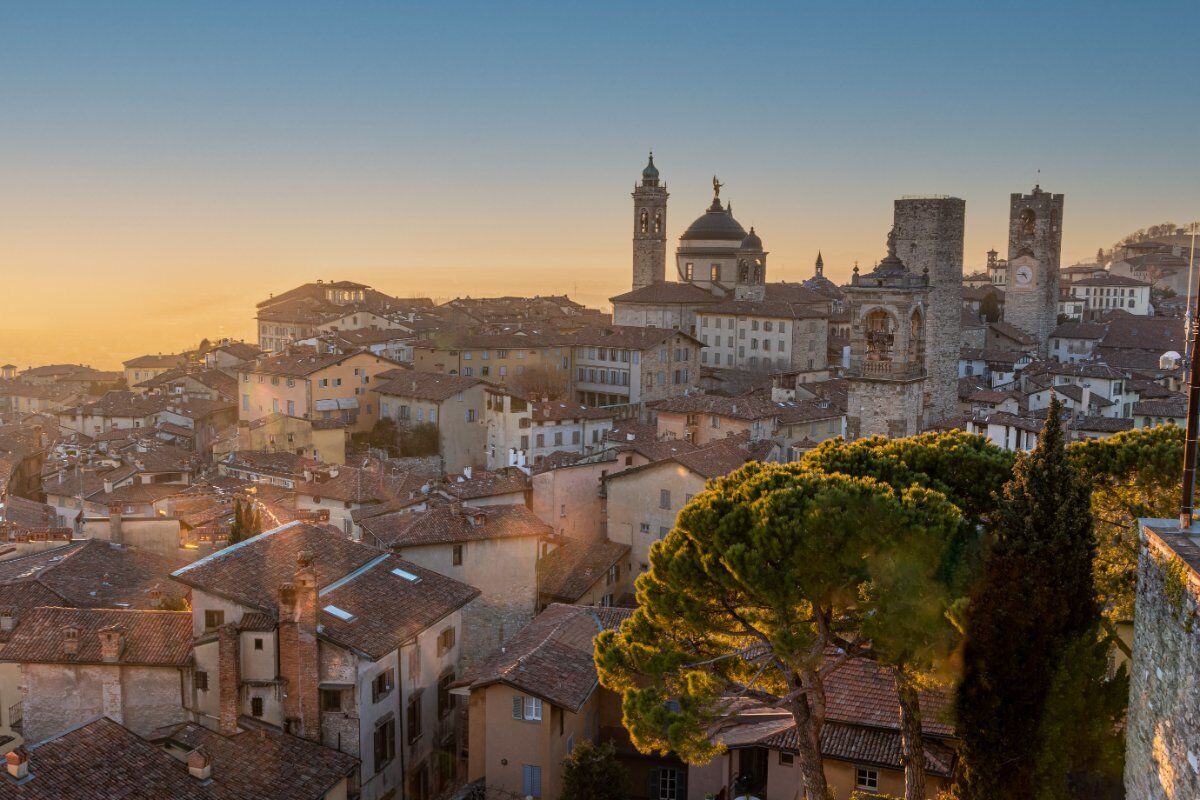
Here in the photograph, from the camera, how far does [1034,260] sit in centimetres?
7362

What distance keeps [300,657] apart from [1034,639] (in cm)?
1234

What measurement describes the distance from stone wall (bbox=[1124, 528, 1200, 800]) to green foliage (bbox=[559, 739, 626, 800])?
33.1 ft

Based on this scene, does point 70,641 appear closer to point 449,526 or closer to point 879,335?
point 449,526

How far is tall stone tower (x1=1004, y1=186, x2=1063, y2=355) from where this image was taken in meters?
73.5

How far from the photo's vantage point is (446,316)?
253 ft

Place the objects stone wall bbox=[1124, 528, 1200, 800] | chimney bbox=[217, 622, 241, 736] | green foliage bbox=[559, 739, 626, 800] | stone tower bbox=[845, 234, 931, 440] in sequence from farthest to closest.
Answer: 1. stone tower bbox=[845, 234, 931, 440]
2. chimney bbox=[217, 622, 241, 736]
3. green foliage bbox=[559, 739, 626, 800]
4. stone wall bbox=[1124, 528, 1200, 800]

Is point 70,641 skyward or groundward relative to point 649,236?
groundward

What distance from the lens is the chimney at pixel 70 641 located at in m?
19.5

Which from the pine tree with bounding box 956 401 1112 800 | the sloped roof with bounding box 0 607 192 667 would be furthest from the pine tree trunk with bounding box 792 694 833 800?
the sloped roof with bounding box 0 607 192 667

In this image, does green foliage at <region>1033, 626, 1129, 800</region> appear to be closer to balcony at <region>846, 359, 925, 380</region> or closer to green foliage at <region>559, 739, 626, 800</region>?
green foliage at <region>559, 739, 626, 800</region>

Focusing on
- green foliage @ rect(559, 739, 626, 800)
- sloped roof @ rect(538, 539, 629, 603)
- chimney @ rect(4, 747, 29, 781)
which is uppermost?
chimney @ rect(4, 747, 29, 781)

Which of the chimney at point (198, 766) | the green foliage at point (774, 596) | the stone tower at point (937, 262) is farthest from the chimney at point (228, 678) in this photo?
the stone tower at point (937, 262)

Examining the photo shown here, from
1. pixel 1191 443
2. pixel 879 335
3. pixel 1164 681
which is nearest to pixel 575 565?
pixel 879 335

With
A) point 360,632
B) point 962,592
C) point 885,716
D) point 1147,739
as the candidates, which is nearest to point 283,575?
point 360,632
